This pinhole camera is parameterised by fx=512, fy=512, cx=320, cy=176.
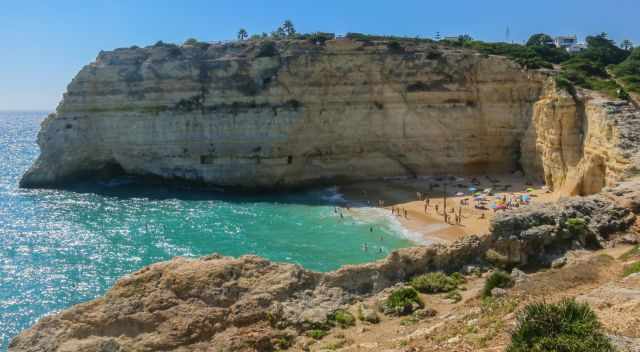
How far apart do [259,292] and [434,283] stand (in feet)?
17.2

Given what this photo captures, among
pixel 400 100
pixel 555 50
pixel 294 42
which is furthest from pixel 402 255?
pixel 555 50

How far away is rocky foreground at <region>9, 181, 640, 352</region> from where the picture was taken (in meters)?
12.4

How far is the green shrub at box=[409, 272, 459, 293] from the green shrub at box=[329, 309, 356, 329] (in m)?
2.56

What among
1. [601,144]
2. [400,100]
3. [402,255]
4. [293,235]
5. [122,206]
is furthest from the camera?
[400,100]

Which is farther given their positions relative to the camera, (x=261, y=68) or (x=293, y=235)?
(x=261, y=68)

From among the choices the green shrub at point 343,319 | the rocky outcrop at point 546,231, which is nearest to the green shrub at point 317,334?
the green shrub at point 343,319

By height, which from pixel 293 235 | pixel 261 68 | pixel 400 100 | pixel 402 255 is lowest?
pixel 293 235

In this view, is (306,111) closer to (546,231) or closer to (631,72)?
(631,72)

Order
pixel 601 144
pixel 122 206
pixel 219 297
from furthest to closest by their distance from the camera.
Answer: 1. pixel 122 206
2. pixel 601 144
3. pixel 219 297

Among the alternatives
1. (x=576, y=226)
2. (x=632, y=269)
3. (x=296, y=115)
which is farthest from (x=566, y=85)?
(x=632, y=269)

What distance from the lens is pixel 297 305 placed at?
13984 mm

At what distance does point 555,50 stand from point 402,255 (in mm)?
46684

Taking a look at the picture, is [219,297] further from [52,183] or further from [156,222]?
[52,183]

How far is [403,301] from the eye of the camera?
562 inches
